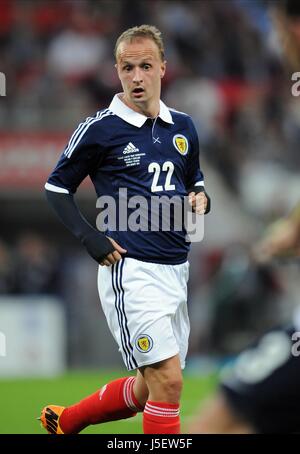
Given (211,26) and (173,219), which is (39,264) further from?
(173,219)

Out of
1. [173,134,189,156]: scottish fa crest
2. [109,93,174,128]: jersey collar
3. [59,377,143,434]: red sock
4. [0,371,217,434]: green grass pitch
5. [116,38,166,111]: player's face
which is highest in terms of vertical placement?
[116,38,166,111]: player's face

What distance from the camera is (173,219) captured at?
19.4 feet

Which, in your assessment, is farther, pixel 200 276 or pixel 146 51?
pixel 200 276

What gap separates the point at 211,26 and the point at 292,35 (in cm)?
1588

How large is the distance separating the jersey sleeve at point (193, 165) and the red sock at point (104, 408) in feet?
3.77

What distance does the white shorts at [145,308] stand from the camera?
5.69 metres

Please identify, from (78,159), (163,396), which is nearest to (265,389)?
(163,396)

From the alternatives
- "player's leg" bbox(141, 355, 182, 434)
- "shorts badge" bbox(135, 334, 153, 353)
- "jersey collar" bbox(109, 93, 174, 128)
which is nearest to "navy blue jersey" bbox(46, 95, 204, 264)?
"jersey collar" bbox(109, 93, 174, 128)

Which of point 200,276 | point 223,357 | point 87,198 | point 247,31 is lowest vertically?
point 223,357

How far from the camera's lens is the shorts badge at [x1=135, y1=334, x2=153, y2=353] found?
5.67 meters

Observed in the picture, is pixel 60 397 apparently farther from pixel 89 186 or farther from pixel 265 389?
pixel 89 186

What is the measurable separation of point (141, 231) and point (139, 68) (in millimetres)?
859

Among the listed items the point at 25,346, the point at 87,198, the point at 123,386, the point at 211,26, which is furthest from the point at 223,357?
the point at 123,386

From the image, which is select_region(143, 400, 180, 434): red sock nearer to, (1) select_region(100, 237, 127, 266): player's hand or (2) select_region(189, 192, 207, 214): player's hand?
(1) select_region(100, 237, 127, 266): player's hand
